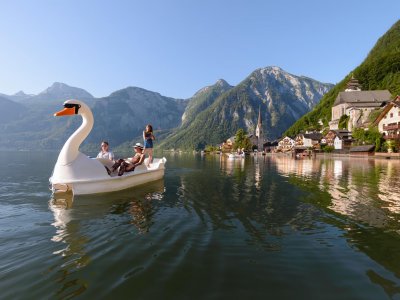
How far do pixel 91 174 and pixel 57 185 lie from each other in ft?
6.03

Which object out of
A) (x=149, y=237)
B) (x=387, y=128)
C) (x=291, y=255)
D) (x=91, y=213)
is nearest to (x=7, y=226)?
(x=91, y=213)

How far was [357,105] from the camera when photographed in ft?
428

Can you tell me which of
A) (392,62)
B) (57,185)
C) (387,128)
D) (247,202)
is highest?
(392,62)

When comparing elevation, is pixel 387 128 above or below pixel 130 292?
above

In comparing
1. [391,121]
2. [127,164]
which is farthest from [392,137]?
[127,164]

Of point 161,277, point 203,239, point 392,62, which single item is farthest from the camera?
point 392,62

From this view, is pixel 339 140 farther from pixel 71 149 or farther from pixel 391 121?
pixel 71 149

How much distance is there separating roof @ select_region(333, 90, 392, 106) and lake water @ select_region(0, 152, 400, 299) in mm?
147876

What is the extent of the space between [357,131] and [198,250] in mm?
115513

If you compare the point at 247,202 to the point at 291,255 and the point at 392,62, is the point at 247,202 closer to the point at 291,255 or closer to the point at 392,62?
the point at 291,255

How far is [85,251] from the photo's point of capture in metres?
6.87

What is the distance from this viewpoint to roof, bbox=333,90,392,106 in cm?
13154

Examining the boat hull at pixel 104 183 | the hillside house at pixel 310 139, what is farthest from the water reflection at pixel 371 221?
the hillside house at pixel 310 139

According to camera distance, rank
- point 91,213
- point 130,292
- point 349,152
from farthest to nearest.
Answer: point 349,152 < point 91,213 < point 130,292
